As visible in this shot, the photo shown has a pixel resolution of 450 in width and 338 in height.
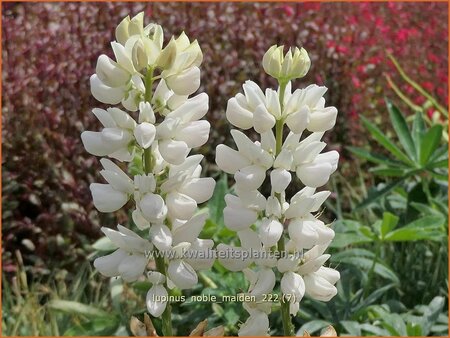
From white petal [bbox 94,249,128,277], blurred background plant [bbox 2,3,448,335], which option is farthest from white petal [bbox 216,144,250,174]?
blurred background plant [bbox 2,3,448,335]

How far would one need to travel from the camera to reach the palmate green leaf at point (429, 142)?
8.48 feet

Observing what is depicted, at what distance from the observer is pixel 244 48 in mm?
3430

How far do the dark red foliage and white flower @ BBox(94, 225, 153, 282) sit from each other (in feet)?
5.51

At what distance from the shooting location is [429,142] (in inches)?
102

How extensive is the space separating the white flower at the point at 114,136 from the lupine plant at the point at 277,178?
0.13 meters

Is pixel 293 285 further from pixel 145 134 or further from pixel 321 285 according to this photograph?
pixel 145 134

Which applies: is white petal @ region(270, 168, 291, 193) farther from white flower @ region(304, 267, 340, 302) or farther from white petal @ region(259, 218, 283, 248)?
white flower @ region(304, 267, 340, 302)

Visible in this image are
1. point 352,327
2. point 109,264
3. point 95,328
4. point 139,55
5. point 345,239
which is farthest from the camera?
point 95,328

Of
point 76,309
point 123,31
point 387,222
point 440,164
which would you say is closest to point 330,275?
point 123,31

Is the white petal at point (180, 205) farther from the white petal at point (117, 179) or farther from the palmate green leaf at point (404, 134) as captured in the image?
the palmate green leaf at point (404, 134)

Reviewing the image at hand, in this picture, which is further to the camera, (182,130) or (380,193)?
(380,193)

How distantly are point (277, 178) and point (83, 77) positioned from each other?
189 centimetres

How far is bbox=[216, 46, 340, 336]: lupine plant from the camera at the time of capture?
1208mm

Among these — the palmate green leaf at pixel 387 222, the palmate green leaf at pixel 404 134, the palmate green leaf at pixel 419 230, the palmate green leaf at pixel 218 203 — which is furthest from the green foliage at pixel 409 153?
the palmate green leaf at pixel 218 203
